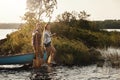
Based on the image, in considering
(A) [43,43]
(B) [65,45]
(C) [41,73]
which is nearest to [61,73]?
(C) [41,73]

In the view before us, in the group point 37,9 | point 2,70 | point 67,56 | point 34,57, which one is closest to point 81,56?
point 67,56

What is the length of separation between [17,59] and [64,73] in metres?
4.17

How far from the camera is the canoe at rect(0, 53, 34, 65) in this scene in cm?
2886

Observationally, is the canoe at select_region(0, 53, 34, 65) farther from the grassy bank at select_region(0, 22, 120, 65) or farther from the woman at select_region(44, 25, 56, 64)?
the grassy bank at select_region(0, 22, 120, 65)

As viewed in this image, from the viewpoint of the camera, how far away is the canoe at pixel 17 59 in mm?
28858

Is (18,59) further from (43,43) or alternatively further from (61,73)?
(61,73)

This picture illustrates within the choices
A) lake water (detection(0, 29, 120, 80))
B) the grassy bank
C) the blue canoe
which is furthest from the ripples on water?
the grassy bank

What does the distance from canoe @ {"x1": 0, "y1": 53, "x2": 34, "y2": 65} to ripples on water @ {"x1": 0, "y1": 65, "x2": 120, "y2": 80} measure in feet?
2.43

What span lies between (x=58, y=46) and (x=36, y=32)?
4150 millimetres

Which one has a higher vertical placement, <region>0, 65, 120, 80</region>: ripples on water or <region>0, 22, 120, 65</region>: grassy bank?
<region>0, 22, 120, 65</region>: grassy bank

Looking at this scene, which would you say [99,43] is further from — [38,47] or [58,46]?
[38,47]

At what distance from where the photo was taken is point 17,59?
29.0 m

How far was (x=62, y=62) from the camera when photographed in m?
30.5

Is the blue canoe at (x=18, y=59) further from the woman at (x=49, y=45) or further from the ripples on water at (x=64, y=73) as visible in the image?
the woman at (x=49, y=45)
